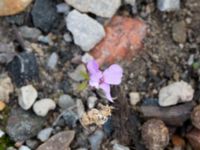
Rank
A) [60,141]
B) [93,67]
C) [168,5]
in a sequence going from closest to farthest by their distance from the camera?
1. [93,67]
2. [60,141]
3. [168,5]

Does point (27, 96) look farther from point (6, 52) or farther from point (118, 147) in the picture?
point (118, 147)

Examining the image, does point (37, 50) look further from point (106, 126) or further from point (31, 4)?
point (106, 126)

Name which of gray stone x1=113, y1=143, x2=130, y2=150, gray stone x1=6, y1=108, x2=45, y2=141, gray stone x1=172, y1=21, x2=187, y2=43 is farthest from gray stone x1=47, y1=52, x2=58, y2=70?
gray stone x1=172, y1=21, x2=187, y2=43

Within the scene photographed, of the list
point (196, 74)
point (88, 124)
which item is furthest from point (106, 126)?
point (196, 74)

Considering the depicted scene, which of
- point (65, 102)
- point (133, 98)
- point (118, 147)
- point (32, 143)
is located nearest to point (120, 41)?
point (133, 98)

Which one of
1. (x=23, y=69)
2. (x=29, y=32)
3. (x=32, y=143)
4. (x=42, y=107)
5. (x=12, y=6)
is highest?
(x=12, y=6)

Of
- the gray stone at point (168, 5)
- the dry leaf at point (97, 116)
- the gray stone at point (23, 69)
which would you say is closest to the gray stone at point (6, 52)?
the gray stone at point (23, 69)
